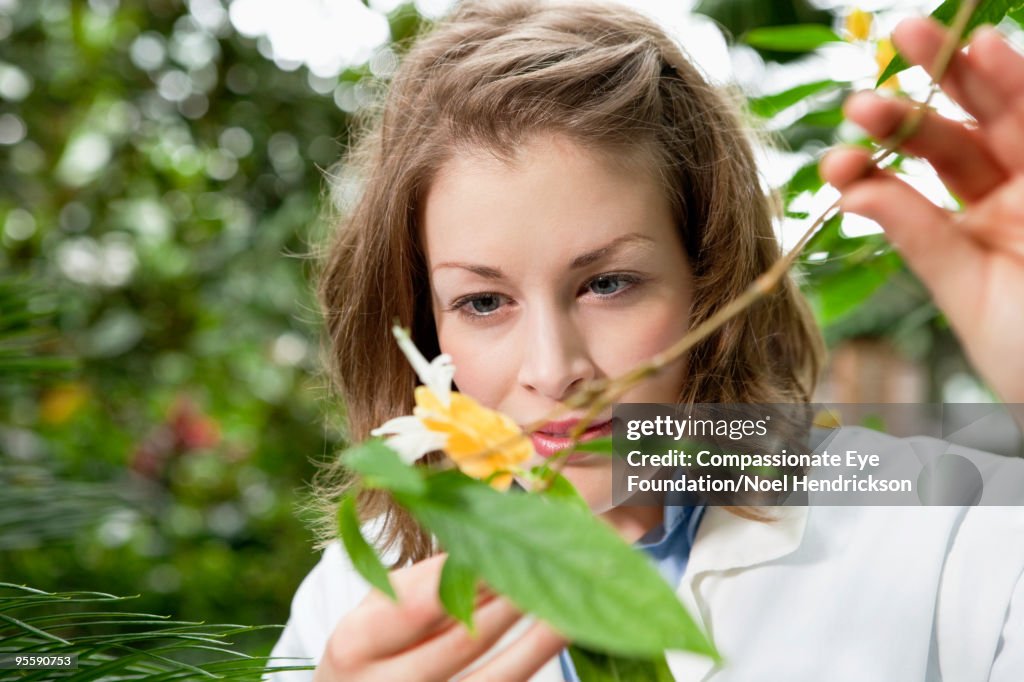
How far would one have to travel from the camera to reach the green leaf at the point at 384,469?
0.23 metres

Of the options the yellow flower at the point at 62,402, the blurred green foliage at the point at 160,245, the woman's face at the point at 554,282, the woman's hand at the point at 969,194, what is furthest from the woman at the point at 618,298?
the yellow flower at the point at 62,402

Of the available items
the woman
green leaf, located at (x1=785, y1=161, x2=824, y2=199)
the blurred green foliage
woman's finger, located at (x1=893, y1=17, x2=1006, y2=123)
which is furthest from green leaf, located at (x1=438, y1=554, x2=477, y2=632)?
the blurred green foliage

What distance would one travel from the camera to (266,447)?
1838 mm

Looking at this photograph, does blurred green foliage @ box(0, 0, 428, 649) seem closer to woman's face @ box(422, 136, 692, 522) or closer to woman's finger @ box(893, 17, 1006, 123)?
woman's face @ box(422, 136, 692, 522)

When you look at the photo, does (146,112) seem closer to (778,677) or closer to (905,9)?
(905,9)

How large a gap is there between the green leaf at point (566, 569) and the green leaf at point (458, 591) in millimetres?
44

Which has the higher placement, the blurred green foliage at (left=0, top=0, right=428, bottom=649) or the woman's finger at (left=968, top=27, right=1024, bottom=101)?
the blurred green foliage at (left=0, top=0, right=428, bottom=649)

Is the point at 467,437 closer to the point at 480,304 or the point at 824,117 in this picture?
the point at 480,304

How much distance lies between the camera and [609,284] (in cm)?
59

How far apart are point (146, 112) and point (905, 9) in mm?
1324

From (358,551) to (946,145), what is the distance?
0.26 m

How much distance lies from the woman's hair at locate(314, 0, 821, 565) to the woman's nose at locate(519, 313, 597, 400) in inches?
5.5

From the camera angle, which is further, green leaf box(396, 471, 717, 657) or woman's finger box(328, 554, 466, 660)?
woman's finger box(328, 554, 466, 660)

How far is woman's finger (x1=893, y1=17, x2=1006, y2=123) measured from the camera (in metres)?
0.30
